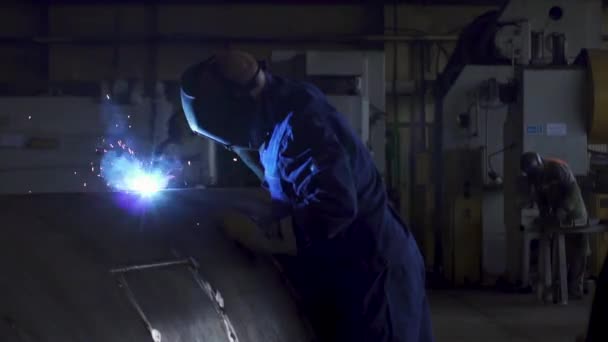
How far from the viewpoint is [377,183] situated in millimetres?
1813

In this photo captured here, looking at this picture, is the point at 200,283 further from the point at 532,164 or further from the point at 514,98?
the point at 514,98

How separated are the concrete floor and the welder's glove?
3.21 m

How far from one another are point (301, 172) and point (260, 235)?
5.9 inches

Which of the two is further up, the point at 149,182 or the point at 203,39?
the point at 203,39

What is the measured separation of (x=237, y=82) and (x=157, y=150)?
2.56m

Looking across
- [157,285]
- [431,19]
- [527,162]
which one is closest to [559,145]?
[527,162]

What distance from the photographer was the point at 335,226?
61.7 inches

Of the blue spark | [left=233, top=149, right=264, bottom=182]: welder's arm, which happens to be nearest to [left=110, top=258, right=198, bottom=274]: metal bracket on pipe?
[left=233, top=149, right=264, bottom=182]: welder's arm

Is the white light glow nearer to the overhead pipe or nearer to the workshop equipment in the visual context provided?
the workshop equipment

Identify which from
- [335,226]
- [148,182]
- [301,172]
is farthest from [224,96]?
[148,182]

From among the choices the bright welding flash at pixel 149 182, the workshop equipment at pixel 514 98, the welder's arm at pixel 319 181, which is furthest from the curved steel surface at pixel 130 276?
the workshop equipment at pixel 514 98

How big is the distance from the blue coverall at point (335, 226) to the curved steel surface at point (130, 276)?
0.28 ft

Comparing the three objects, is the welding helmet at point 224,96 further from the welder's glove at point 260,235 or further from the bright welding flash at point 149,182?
the bright welding flash at point 149,182

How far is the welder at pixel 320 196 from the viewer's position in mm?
1579
